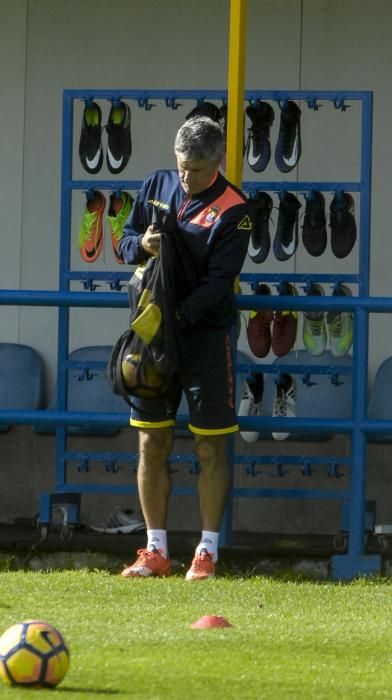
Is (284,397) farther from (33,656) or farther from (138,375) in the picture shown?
(33,656)

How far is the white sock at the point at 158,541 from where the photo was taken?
705cm

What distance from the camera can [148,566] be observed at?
22.9ft

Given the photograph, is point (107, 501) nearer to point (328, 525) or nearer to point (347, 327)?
point (328, 525)

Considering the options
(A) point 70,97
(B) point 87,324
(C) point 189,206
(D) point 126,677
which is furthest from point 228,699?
(B) point 87,324

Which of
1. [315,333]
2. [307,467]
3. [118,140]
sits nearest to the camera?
[307,467]

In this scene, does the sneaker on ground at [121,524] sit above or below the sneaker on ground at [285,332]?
below

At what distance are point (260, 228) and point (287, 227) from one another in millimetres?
132

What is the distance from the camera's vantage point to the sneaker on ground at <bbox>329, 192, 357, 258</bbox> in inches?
318

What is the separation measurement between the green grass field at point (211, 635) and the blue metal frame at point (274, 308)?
1.67ft

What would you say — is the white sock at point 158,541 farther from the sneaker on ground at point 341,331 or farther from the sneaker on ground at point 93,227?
the sneaker on ground at point 93,227

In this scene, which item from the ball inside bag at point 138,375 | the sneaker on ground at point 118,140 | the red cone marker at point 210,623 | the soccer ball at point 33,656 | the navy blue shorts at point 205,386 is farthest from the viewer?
the sneaker on ground at point 118,140

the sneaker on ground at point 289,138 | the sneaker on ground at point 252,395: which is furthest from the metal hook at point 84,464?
the sneaker on ground at point 289,138

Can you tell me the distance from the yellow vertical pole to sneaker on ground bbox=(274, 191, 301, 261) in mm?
618

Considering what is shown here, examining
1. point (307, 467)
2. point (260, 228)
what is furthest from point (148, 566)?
point (260, 228)
